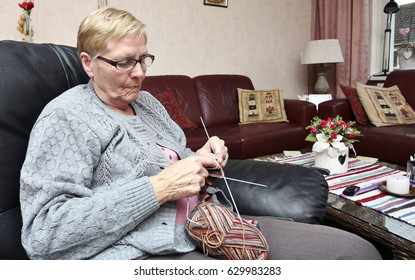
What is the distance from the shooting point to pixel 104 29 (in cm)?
81

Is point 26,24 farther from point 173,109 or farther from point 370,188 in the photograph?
point 370,188

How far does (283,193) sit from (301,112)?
2.14 meters

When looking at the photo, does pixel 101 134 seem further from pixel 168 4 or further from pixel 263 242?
pixel 168 4

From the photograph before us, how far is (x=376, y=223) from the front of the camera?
3.52ft

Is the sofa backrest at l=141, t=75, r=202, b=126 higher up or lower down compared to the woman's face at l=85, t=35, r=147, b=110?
lower down

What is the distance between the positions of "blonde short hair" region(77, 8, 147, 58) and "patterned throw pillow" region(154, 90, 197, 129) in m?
1.88

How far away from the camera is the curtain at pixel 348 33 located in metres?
3.55

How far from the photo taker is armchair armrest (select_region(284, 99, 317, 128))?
2998 mm

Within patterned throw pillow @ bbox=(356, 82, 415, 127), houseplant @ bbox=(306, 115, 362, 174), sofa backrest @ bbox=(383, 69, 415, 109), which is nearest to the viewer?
houseplant @ bbox=(306, 115, 362, 174)

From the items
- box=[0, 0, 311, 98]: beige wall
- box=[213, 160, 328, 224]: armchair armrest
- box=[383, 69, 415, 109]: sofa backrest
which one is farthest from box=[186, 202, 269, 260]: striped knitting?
box=[383, 69, 415, 109]: sofa backrest

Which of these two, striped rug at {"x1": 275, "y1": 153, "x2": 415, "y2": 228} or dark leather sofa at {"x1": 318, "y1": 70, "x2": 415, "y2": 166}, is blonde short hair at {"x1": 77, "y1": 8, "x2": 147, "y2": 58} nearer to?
striped rug at {"x1": 275, "y1": 153, "x2": 415, "y2": 228}

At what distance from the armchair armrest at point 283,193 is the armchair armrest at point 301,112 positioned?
1.97m

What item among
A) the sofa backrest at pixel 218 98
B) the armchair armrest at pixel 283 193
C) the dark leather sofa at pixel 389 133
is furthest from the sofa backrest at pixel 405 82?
the armchair armrest at pixel 283 193

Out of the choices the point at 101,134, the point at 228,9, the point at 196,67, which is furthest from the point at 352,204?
the point at 228,9
